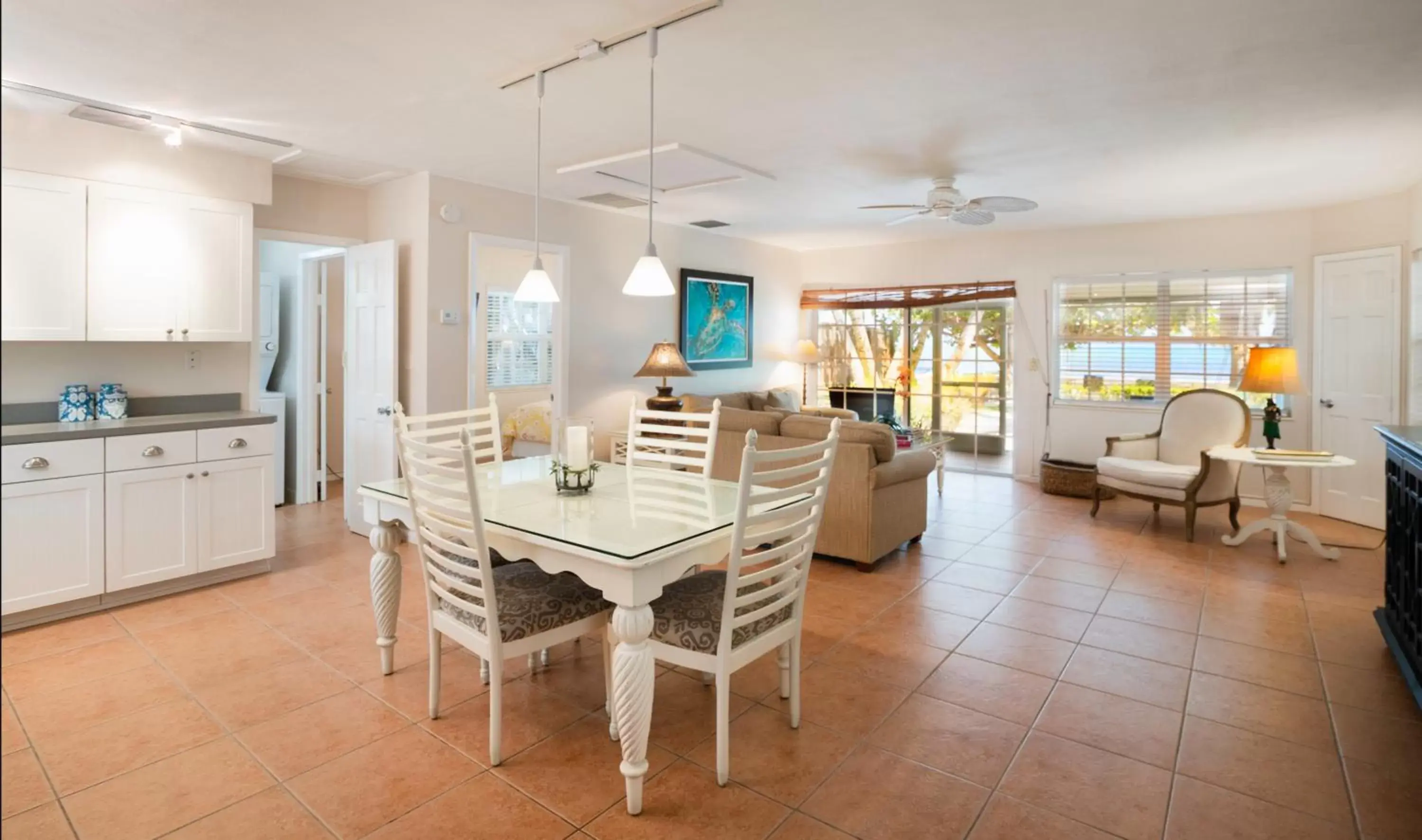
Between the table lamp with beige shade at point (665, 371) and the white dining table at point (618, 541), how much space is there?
287 cm

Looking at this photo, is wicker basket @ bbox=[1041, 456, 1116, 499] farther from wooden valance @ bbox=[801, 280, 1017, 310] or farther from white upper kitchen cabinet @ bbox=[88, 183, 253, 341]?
white upper kitchen cabinet @ bbox=[88, 183, 253, 341]

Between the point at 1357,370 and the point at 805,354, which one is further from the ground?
the point at 805,354

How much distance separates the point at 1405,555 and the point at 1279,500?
1.91 meters

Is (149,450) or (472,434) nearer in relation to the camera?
(472,434)

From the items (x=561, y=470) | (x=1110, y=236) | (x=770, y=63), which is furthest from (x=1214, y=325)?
(x=561, y=470)

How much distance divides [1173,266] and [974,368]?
6.24 feet

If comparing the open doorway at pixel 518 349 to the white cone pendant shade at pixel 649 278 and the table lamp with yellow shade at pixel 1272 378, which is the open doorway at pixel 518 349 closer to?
the white cone pendant shade at pixel 649 278

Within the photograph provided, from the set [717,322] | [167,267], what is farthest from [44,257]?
[717,322]

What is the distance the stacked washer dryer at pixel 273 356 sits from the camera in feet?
20.8

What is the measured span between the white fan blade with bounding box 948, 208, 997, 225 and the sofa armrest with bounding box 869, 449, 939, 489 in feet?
5.05

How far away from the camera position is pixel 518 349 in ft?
20.7

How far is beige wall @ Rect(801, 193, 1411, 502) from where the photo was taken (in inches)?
236

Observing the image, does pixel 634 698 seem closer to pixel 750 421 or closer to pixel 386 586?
pixel 386 586

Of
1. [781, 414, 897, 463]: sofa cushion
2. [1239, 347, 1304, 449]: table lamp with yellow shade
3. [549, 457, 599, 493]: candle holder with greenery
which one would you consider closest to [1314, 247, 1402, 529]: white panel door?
[1239, 347, 1304, 449]: table lamp with yellow shade
